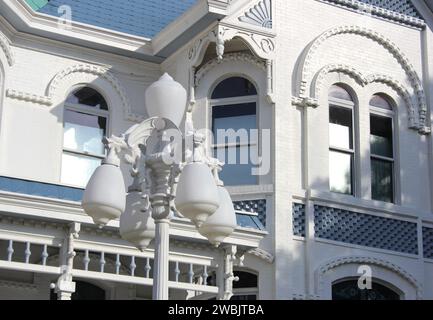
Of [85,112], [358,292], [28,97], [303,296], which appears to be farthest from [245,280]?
[28,97]

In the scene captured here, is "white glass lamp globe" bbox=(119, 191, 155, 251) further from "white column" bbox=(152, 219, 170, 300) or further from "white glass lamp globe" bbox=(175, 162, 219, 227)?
"white glass lamp globe" bbox=(175, 162, 219, 227)

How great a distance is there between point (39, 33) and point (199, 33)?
2855 mm

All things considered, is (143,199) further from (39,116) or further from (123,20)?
(123,20)

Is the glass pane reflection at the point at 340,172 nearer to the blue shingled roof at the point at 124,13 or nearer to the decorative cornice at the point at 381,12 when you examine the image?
the decorative cornice at the point at 381,12

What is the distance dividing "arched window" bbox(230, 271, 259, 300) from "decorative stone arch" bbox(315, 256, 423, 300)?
1.02 meters

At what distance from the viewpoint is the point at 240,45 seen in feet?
59.9

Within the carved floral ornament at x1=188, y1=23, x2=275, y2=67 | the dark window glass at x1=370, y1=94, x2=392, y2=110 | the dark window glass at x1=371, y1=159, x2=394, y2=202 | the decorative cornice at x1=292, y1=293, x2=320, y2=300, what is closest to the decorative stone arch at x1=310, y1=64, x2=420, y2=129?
the dark window glass at x1=370, y1=94, x2=392, y2=110

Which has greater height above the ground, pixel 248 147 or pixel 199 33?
pixel 199 33

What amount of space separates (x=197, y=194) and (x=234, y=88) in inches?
331

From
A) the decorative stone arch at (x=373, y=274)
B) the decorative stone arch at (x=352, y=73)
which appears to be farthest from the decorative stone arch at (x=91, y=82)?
the decorative stone arch at (x=373, y=274)

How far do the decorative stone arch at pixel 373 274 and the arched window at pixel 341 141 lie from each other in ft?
4.41
